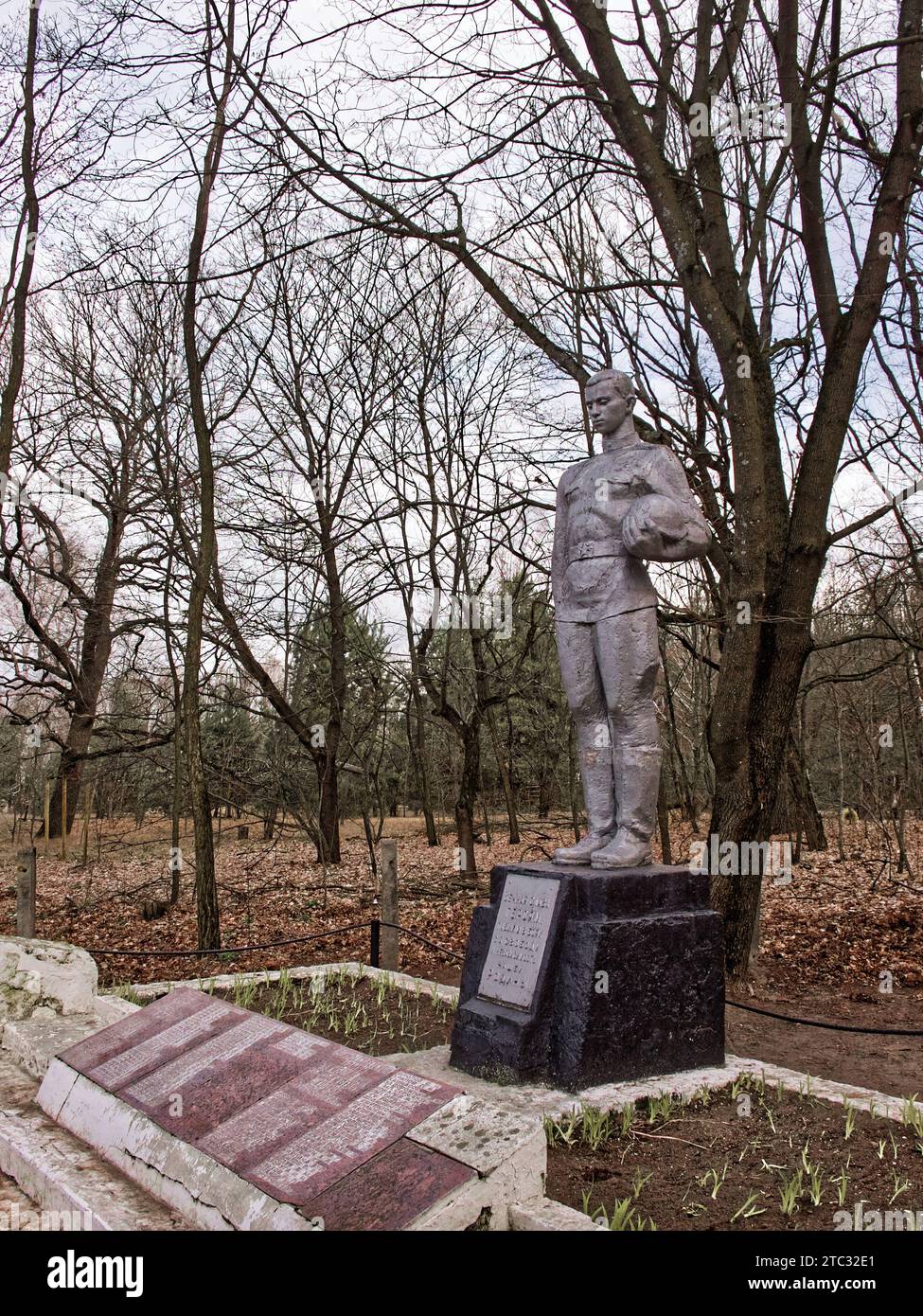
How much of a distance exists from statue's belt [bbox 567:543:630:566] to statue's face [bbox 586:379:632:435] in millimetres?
654

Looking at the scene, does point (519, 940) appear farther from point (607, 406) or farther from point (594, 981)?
point (607, 406)

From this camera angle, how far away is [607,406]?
18.0ft

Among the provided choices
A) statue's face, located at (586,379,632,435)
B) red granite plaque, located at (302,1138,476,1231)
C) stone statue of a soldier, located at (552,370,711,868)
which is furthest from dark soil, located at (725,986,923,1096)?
statue's face, located at (586,379,632,435)

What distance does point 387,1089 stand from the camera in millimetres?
3318

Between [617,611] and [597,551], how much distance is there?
0.37m

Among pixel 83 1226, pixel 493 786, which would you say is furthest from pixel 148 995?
pixel 493 786

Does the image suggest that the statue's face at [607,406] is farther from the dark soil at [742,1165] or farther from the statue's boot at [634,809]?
the dark soil at [742,1165]

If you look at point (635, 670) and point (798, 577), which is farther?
point (798, 577)

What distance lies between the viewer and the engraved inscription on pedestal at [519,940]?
4.89m

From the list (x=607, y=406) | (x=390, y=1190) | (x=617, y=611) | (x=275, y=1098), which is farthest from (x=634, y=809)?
(x=390, y=1190)

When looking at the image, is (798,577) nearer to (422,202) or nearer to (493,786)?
(422,202)

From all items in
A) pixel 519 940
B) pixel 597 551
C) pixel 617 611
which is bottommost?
pixel 519 940
